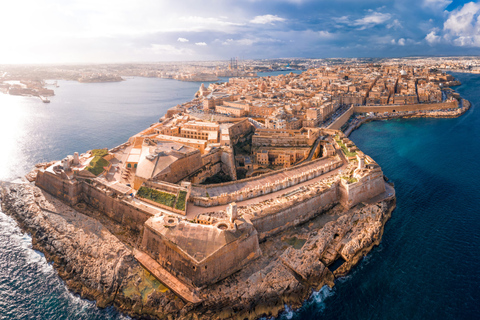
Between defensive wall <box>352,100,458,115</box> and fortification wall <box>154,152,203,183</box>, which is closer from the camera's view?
fortification wall <box>154,152,203,183</box>

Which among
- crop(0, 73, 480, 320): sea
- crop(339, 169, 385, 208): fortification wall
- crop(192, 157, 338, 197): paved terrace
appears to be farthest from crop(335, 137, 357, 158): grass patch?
crop(0, 73, 480, 320): sea

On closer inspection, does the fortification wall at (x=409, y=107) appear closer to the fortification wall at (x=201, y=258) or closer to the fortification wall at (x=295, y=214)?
the fortification wall at (x=295, y=214)

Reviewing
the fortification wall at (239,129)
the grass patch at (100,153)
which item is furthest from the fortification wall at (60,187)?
the fortification wall at (239,129)

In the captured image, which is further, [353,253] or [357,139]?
[357,139]

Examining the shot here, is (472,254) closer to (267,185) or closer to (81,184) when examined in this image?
(267,185)

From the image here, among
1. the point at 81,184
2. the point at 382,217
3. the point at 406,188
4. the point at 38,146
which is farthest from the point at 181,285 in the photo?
the point at 38,146

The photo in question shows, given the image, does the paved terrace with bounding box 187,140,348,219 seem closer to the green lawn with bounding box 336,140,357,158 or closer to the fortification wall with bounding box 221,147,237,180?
the green lawn with bounding box 336,140,357,158
